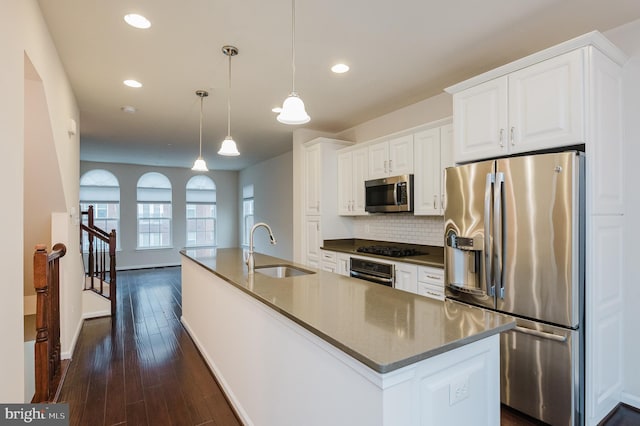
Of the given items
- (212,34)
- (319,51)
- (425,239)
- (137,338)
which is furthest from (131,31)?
(425,239)

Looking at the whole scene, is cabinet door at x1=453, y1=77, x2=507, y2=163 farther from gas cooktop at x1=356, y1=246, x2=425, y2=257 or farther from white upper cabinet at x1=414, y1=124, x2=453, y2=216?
gas cooktop at x1=356, y1=246, x2=425, y2=257

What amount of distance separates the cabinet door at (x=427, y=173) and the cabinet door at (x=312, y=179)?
153 centimetres

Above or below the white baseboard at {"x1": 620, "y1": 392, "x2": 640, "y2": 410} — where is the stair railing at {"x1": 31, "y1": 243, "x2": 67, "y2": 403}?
above

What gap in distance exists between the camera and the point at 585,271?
2.03 m

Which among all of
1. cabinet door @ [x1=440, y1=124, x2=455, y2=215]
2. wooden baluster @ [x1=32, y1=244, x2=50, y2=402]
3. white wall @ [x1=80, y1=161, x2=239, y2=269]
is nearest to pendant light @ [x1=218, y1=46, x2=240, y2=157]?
wooden baluster @ [x1=32, y1=244, x2=50, y2=402]

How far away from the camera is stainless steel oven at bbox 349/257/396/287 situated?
339cm

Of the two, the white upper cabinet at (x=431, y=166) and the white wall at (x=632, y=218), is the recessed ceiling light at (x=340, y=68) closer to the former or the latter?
the white upper cabinet at (x=431, y=166)

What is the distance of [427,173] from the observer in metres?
3.49

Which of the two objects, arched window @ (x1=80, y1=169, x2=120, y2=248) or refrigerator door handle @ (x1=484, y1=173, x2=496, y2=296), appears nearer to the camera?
refrigerator door handle @ (x1=484, y1=173, x2=496, y2=296)

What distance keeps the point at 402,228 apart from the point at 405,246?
237 millimetres

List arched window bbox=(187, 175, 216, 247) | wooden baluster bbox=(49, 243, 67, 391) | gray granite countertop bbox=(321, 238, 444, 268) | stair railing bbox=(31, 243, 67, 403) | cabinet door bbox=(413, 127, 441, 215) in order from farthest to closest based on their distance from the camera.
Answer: arched window bbox=(187, 175, 216, 247) < cabinet door bbox=(413, 127, 441, 215) < gray granite countertop bbox=(321, 238, 444, 268) < wooden baluster bbox=(49, 243, 67, 391) < stair railing bbox=(31, 243, 67, 403)

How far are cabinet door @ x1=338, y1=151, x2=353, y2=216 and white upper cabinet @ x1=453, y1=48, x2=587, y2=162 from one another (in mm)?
1978

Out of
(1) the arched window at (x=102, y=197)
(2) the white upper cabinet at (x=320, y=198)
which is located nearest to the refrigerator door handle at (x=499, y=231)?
(2) the white upper cabinet at (x=320, y=198)
